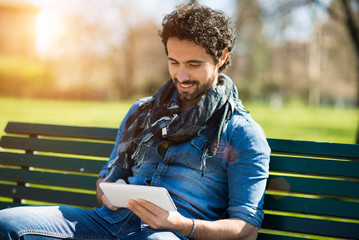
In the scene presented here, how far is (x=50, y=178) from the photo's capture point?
11.4 feet

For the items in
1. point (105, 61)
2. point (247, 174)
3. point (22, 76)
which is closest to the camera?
point (247, 174)

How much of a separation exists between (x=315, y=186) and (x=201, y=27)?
122cm

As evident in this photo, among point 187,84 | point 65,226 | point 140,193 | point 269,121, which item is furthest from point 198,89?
point 269,121

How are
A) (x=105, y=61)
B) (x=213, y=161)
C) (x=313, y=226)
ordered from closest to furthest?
(x=213, y=161)
(x=313, y=226)
(x=105, y=61)

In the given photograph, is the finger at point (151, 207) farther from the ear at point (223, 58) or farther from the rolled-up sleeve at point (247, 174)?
the ear at point (223, 58)

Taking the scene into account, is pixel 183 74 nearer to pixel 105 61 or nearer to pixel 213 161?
pixel 213 161

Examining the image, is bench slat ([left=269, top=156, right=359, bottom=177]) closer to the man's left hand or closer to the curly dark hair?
→ the curly dark hair

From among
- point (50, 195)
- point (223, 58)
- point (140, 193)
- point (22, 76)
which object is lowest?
point (50, 195)

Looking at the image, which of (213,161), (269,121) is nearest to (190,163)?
(213,161)

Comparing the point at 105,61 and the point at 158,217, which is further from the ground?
the point at 105,61

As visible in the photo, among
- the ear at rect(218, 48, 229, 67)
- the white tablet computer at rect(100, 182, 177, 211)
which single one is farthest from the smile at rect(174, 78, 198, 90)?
the white tablet computer at rect(100, 182, 177, 211)

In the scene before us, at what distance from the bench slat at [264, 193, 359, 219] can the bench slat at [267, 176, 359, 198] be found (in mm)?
51

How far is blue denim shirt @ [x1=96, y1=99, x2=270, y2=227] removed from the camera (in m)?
2.30

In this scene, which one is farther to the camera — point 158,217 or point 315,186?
point 315,186
